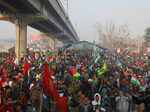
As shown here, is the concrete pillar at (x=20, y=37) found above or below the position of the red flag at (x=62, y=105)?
above

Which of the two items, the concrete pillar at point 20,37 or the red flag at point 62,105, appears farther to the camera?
the concrete pillar at point 20,37

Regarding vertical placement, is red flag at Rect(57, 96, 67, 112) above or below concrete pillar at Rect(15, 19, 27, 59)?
below

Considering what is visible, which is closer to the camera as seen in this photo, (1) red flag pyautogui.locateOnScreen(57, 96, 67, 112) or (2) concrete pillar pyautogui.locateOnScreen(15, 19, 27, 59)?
(1) red flag pyautogui.locateOnScreen(57, 96, 67, 112)

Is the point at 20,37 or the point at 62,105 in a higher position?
the point at 20,37

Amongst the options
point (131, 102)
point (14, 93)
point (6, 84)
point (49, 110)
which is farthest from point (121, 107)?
point (6, 84)

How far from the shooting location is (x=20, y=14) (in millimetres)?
18578

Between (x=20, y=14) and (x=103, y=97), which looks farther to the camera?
(x=20, y=14)

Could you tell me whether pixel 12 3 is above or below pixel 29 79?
above

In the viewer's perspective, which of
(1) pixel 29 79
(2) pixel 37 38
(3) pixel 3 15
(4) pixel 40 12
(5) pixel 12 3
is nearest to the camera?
(1) pixel 29 79

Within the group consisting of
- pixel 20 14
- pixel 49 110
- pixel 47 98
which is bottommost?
pixel 49 110

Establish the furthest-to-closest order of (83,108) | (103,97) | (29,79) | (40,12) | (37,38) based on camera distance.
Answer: (37,38) → (40,12) → (29,79) → (103,97) → (83,108)

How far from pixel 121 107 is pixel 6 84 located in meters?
3.49

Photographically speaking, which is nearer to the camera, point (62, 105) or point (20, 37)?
point (62, 105)

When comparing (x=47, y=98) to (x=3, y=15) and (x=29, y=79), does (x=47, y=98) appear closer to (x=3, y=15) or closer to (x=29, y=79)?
(x=29, y=79)
